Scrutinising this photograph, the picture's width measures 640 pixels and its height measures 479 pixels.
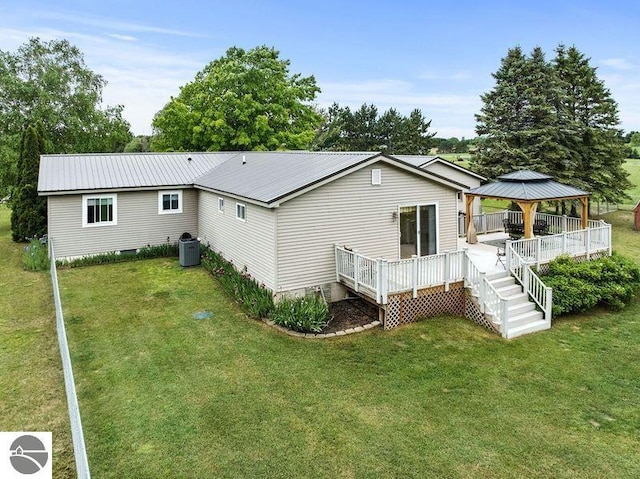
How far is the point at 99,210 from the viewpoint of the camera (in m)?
15.5

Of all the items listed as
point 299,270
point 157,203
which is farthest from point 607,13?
point 157,203

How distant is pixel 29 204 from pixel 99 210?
6449 mm

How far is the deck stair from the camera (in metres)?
9.88

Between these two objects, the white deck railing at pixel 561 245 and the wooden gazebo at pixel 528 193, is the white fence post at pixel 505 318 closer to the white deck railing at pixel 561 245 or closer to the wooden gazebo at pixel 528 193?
the white deck railing at pixel 561 245

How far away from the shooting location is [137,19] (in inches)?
945

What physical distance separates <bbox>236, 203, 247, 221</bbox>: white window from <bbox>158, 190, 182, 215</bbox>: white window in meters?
5.04

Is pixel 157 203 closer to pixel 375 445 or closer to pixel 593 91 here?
pixel 375 445

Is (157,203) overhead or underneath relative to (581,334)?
Result: overhead

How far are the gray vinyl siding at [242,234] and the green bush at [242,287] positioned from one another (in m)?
0.19

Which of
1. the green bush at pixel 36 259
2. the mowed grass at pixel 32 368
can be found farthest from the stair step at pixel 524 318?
the green bush at pixel 36 259

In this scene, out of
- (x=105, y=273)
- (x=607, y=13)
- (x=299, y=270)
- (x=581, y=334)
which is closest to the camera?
(x=581, y=334)

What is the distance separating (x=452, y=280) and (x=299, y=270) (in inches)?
150

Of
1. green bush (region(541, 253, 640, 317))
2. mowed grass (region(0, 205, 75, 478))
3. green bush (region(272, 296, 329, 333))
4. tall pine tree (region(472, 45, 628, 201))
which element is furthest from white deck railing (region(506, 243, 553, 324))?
tall pine tree (region(472, 45, 628, 201))

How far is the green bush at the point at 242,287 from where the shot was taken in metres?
10.3
